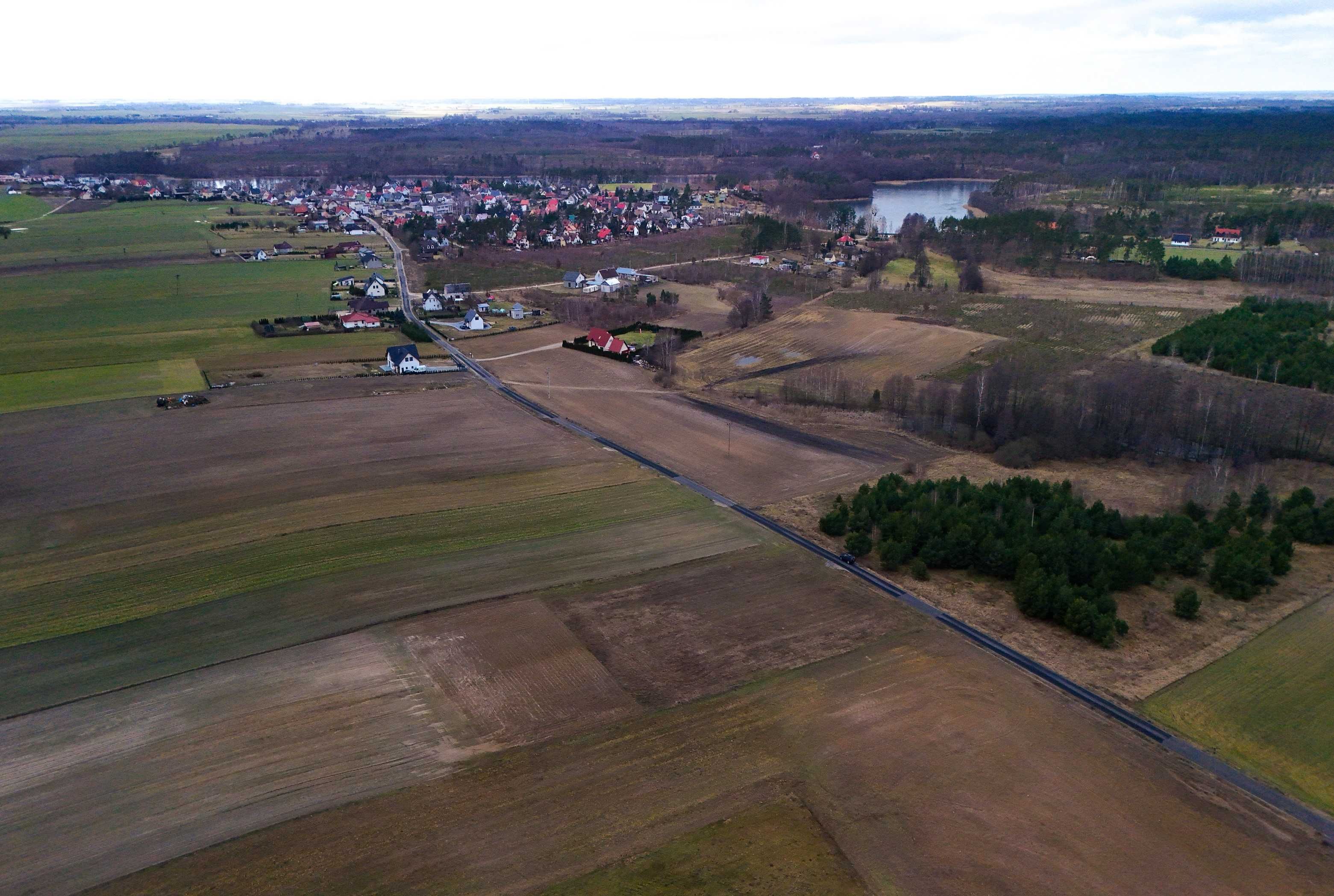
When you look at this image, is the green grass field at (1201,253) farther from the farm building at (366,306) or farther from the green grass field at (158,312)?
the green grass field at (158,312)

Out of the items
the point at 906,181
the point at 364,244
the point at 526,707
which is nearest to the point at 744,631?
the point at 526,707

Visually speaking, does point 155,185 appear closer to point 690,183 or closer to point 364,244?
point 364,244

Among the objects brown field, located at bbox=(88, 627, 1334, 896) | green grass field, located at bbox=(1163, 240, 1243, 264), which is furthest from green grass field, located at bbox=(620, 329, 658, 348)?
green grass field, located at bbox=(1163, 240, 1243, 264)

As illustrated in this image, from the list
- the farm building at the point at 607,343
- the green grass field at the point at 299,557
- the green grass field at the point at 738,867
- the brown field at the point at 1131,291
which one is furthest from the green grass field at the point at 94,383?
the brown field at the point at 1131,291

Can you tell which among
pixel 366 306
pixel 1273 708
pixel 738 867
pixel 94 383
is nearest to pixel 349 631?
pixel 738 867

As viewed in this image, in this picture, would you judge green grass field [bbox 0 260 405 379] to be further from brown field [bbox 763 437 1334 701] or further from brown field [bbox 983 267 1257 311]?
brown field [bbox 983 267 1257 311]

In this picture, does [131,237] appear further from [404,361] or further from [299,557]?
[299,557]
